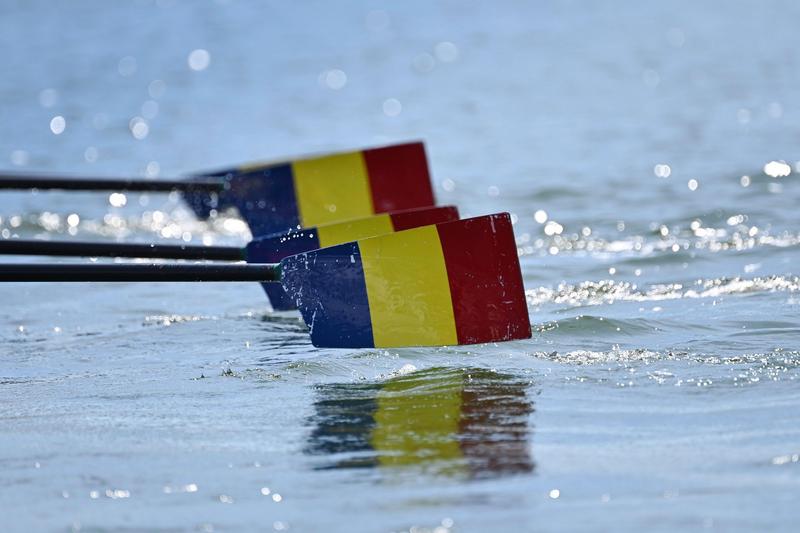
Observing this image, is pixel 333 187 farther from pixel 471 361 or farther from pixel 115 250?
pixel 471 361

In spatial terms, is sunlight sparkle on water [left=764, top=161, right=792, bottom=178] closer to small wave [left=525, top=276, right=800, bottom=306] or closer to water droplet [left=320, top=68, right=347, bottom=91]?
small wave [left=525, top=276, right=800, bottom=306]

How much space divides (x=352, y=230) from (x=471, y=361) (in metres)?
1.09

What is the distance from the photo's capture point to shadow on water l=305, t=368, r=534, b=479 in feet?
10.7

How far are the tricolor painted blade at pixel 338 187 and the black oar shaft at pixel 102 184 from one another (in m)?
0.12

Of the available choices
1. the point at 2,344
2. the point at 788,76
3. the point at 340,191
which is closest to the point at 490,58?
the point at 788,76

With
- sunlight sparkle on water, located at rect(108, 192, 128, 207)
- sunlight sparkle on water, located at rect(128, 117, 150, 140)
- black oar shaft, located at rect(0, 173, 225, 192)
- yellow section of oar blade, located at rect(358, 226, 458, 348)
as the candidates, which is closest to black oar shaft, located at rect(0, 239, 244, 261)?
yellow section of oar blade, located at rect(358, 226, 458, 348)

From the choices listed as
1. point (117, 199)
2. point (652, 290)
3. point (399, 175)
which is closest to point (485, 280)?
point (652, 290)

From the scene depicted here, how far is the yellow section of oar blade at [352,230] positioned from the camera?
5.26m

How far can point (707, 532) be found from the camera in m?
2.71

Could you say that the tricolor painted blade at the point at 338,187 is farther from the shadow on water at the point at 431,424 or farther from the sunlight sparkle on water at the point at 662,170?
the sunlight sparkle on water at the point at 662,170

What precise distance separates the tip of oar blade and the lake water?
94mm

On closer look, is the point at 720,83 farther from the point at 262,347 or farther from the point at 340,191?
the point at 262,347

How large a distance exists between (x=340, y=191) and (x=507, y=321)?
7.75 feet

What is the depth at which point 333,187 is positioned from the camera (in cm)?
662
